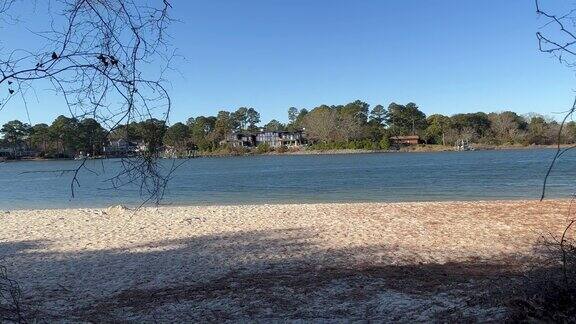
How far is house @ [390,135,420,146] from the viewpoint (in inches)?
5591

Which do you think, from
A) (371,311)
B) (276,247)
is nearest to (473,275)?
(371,311)

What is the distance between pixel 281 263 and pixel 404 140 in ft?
449

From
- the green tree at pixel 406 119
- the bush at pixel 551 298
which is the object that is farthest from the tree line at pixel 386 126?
the bush at pixel 551 298

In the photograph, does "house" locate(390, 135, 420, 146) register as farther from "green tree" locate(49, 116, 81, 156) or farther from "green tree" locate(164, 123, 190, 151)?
"green tree" locate(49, 116, 81, 156)

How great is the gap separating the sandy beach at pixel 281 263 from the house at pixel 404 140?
125648 mm

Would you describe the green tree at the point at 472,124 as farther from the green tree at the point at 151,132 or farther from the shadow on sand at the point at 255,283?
the green tree at the point at 151,132

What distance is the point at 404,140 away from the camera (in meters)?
143

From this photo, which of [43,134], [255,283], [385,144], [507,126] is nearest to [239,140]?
[385,144]

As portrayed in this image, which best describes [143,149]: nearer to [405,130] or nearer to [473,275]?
[473,275]

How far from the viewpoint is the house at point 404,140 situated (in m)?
142

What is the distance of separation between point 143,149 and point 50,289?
22.0ft

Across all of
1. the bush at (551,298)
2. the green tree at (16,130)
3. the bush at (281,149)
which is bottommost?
the bush at (281,149)

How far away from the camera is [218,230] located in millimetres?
14875

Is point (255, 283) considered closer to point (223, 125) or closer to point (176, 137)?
point (176, 137)
